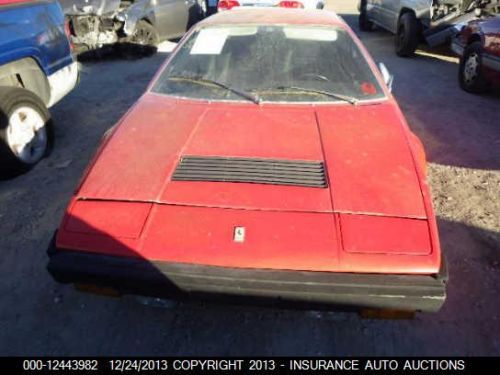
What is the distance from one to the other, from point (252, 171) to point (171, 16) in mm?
7474

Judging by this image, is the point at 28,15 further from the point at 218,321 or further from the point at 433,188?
the point at 433,188

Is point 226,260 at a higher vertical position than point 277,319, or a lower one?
higher

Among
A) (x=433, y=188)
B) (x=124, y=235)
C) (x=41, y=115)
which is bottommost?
(x=433, y=188)

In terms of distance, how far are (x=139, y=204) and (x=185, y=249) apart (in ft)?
1.15

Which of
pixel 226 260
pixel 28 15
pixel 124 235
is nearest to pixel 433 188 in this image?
pixel 226 260

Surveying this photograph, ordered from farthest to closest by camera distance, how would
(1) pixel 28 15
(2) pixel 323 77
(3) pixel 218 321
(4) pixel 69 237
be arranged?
(1) pixel 28 15, (2) pixel 323 77, (3) pixel 218 321, (4) pixel 69 237

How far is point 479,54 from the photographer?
564cm

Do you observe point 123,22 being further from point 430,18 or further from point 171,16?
point 430,18

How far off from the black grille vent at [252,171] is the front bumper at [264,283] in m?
0.49

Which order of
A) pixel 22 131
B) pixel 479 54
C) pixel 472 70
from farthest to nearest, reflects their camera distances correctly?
1. pixel 472 70
2. pixel 479 54
3. pixel 22 131

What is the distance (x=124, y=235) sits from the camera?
174cm

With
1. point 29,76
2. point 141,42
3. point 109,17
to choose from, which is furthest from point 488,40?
point 109,17

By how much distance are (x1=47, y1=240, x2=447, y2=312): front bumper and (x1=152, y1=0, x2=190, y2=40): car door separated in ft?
24.6
